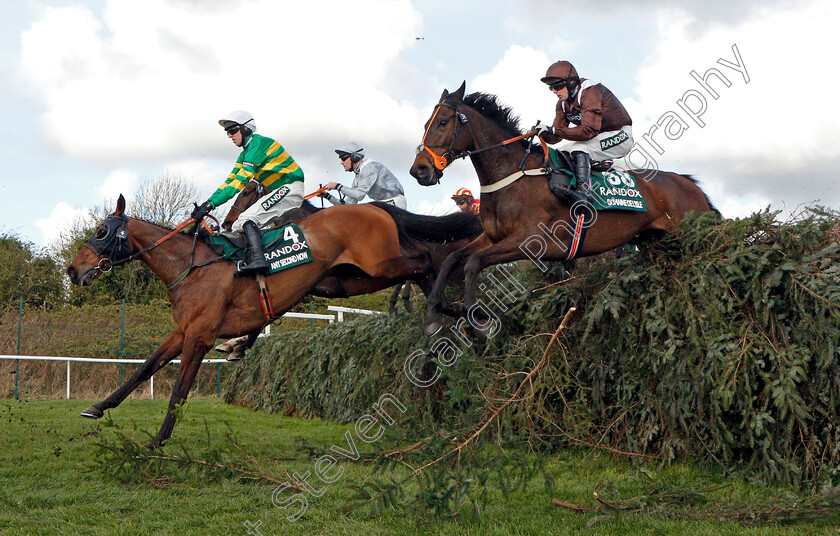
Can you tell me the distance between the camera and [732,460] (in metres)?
4.97

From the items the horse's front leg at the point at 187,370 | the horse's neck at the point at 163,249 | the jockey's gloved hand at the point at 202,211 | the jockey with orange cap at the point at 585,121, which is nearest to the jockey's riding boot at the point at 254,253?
the jockey's gloved hand at the point at 202,211

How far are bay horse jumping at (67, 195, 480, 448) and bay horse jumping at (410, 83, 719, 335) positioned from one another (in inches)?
44.5

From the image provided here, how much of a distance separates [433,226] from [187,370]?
8.81 ft

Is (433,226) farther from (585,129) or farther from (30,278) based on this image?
(30,278)

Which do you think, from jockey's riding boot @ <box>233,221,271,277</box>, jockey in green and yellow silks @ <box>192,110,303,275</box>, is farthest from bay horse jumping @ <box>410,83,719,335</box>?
jockey in green and yellow silks @ <box>192,110,303,275</box>

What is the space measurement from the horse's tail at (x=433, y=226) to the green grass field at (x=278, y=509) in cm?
244

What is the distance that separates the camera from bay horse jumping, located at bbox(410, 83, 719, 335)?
5.68 meters

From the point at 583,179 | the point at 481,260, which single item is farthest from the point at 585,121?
the point at 481,260

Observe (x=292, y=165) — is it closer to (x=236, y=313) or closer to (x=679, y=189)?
(x=236, y=313)

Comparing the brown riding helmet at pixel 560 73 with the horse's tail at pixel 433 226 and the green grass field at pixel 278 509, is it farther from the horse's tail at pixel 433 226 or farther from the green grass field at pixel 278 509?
the green grass field at pixel 278 509

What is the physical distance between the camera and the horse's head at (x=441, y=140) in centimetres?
568

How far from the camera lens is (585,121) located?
234 inches

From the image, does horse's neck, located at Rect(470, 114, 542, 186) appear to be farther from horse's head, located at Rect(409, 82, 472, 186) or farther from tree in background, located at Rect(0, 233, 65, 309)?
tree in background, located at Rect(0, 233, 65, 309)

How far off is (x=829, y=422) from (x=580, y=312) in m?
1.85
